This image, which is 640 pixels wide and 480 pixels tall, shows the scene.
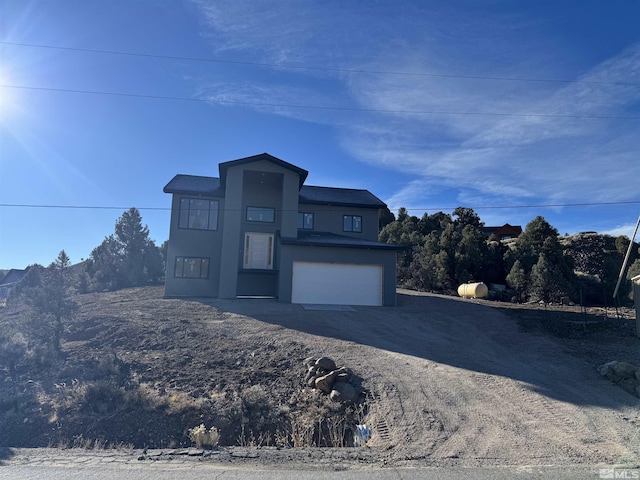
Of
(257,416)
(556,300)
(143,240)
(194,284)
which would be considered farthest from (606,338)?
(143,240)

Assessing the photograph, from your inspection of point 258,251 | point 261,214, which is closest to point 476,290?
point 258,251

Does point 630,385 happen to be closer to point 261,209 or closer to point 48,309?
point 48,309

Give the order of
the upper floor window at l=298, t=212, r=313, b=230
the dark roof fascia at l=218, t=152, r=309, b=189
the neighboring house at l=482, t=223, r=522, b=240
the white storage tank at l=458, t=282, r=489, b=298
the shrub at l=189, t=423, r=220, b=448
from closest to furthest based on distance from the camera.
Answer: the shrub at l=189, t=423, r=220, b=448, the dark roof fascia at l=218, t=152, r=309, b=189, the white storage tank at l=458, t=282, r=489, b=298, the upper floor window at l=298, t=212, r=313, b=230, the neighboring house at l=482, t=223, r=522, b=240

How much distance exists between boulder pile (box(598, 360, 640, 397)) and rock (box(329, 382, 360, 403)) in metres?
6.21

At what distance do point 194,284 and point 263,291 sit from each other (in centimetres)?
364

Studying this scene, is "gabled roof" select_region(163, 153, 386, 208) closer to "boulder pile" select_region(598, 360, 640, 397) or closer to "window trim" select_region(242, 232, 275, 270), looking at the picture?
"window trim" select_region(242, 232, 275, 270)

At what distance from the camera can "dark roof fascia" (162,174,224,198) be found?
910 inches

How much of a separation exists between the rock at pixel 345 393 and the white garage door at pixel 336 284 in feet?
35.8

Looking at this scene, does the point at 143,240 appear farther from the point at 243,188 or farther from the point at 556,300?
the point at 556,300

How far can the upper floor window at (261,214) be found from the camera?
24375mm

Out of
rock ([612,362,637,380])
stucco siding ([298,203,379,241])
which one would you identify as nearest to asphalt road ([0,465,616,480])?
rock ([612,362,637,380])

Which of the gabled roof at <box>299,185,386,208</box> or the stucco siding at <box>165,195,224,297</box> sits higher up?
the gabled roof at <box>299,185,386,208</box>

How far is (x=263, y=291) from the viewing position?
79.8ft

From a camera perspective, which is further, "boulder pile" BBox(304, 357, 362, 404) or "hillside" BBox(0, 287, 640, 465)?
"boulder pile" BBox(304, 357, 362, 404)
